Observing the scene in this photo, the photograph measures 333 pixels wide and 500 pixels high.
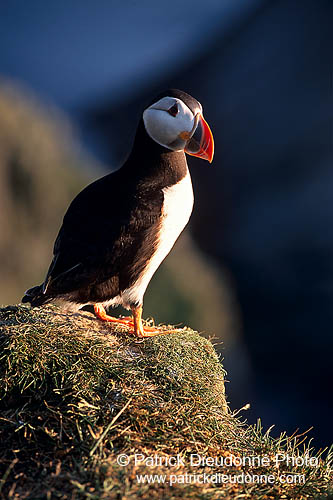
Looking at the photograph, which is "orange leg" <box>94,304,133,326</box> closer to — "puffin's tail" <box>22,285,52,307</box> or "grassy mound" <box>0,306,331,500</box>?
"puffin's tail" <box>22,285,52,307</box>

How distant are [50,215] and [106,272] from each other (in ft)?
26.9

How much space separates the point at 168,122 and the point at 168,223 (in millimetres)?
658

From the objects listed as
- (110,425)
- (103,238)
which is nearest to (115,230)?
(103,238)

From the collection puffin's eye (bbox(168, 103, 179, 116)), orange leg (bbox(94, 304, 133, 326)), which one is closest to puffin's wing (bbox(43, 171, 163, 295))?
orange leg (bbox(94, 304, 133, 326))

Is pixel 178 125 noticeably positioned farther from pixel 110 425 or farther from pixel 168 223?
pixel 110 425

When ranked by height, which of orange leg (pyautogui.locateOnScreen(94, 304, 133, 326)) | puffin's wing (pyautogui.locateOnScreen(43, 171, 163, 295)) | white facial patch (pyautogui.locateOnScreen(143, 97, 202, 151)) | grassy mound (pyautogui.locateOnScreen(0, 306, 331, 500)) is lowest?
grassy mound (pyautogui.locateOnScreen(0, 306, 331, 500))

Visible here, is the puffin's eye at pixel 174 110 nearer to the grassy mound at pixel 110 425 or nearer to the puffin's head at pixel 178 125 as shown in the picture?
the puffin's head at pixel 178 125

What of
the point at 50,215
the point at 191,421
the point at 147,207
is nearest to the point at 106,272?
the point at 147,207

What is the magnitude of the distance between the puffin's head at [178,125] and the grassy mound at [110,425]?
139cm

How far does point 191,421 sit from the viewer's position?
7.08 feet

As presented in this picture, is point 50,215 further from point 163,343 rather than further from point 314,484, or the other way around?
point 314,484

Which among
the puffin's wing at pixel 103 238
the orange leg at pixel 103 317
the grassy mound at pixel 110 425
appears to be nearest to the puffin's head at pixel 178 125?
the puffin's wing at pixel 103 238

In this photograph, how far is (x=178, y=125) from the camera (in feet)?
11.0

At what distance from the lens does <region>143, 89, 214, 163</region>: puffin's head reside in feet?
11.0
